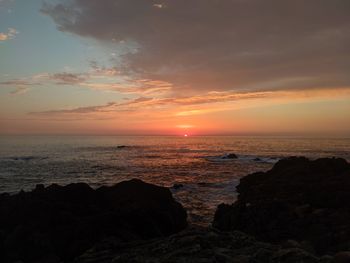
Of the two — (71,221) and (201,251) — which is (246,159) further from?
(201,251)

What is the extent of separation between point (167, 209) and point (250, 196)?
18.7ft

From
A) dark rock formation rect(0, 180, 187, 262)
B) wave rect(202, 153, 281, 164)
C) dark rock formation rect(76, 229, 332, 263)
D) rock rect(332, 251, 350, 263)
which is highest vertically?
rock rect(332, 251, 350, 263)

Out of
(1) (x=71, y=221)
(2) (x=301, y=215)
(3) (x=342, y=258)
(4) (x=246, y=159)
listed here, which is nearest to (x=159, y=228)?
(1) (x=71, y=221)

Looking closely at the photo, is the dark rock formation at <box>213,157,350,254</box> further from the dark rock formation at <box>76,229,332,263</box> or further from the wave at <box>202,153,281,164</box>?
the wave at <box>202,153,281,164</box>

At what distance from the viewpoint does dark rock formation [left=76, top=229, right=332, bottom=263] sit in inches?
261

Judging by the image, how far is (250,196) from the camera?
2067 centimetres

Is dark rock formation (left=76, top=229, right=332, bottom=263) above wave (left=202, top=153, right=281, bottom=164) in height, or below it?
above

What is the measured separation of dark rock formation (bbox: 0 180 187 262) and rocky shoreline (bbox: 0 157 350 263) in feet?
0.11

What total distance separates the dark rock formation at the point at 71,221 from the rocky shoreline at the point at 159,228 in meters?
0.03

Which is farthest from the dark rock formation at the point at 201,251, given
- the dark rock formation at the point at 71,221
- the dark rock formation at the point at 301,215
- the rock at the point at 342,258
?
the dark rock formation at the point at 71,221

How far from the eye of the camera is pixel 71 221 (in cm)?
1327

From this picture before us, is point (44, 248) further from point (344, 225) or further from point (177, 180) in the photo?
point (177, 180)

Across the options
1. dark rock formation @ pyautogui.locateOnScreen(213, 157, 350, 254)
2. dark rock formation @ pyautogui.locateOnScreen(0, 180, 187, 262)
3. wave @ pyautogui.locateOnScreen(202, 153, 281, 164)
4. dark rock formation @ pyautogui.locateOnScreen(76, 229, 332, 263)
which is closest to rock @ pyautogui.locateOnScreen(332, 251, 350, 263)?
dark rock formation @ pyautogui.locateOnScreen(76, 229, 332, 263)

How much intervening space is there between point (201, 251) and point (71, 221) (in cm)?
757
